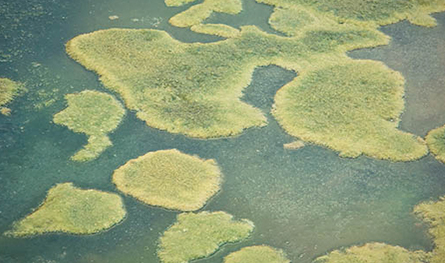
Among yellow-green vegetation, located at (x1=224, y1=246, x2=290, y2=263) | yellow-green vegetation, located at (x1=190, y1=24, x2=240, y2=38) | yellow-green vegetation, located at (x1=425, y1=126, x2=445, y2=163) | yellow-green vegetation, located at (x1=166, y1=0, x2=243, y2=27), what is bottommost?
yellow-green vegetation, located at (x1=224, y1=246, x2=290, y2=263)

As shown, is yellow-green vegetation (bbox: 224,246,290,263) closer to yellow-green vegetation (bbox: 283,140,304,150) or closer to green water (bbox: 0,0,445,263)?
green water (bbox: 0,0,445,263)

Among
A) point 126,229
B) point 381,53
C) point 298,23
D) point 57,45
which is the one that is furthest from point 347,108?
point 57,45

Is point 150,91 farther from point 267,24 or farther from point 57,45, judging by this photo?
point 267,24

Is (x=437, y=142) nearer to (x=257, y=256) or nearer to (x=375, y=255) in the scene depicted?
(x=375, y=255)

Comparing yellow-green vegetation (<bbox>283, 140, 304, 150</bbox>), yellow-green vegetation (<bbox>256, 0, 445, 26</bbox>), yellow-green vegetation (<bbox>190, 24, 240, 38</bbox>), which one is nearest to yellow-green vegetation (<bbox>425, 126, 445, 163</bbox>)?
yellow-green vegetation (<bbox>283, 140, 304, 150</bbox>)

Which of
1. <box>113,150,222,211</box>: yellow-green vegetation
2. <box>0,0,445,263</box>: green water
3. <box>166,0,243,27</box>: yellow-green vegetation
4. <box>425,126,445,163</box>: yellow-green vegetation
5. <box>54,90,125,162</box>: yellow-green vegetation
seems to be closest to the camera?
<box>0,0,445,263</box>: green water

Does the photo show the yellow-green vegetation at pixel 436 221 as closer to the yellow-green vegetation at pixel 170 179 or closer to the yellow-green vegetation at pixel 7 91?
the yellow-green vegetation at pixel 170 179

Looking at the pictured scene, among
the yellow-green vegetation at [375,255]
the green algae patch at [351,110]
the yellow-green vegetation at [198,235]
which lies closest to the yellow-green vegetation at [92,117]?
the yellow-green vegetation at [198,235]
